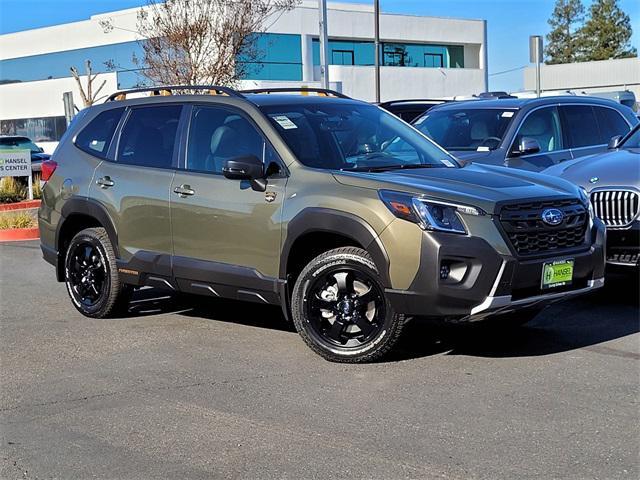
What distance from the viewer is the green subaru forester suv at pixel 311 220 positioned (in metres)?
5.64

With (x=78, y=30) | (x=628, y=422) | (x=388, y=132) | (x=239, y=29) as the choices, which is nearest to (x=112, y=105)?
(x=388, y=132)

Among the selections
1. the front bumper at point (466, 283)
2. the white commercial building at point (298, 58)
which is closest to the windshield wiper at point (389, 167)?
the front bumper at point (466, 283)

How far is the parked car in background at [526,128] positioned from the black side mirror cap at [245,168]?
377 centimetres

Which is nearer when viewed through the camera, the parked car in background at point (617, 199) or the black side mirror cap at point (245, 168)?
the black side mirror cap at point (245, 168)

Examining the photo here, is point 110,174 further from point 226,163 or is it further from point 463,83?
point 463,83

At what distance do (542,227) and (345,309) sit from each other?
1400mm

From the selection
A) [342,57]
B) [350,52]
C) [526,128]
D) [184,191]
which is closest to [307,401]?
[184,191]

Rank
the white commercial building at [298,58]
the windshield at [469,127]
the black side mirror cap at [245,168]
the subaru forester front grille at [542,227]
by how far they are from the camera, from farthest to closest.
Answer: the white commercial building at [298,58] → the windshield at [469,127] → the black side mirror cap at [245,168] → the subaru forester front grille at [542,227]

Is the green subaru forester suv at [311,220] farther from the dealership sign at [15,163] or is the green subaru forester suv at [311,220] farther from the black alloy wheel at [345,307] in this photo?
the dealership sign at [15,163]

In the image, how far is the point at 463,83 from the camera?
171ft

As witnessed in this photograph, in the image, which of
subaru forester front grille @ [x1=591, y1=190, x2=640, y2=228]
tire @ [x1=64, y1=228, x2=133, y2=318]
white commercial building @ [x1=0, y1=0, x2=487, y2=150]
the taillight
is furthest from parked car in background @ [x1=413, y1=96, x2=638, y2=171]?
white commercial building @ [x1=0, y1=0, x2=487, y2=150]

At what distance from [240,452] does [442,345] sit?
8.09 ft

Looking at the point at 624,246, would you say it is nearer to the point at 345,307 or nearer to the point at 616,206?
the point at 616,206

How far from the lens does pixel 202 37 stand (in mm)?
23266
